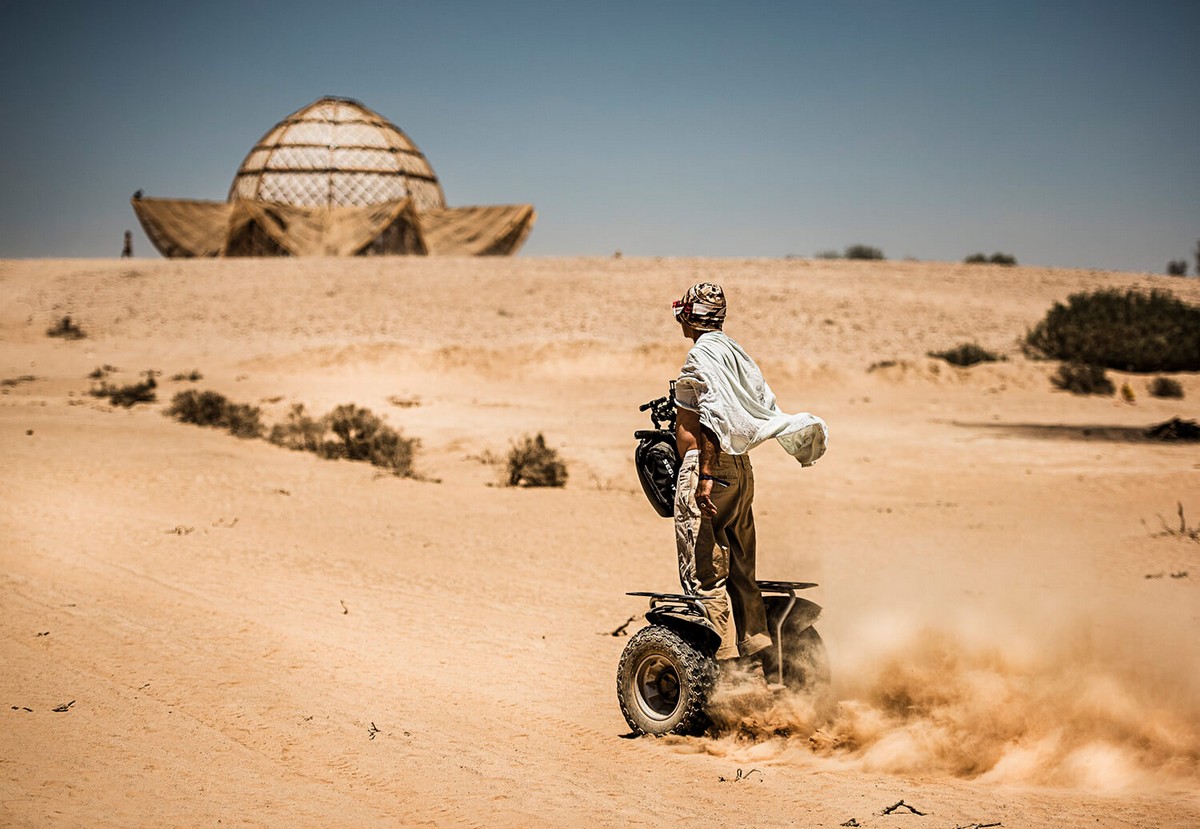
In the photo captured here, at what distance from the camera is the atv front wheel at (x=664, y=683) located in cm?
479

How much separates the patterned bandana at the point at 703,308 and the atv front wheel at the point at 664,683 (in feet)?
4.76

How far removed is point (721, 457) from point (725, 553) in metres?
0.45

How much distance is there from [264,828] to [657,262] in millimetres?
31602

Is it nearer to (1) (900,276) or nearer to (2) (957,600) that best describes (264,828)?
(2) (957,600)

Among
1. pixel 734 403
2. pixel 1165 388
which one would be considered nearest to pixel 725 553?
pixel 734 403

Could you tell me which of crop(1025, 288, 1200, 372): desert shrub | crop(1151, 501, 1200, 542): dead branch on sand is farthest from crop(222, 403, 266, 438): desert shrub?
crop(1025, 288, 1200, 372): desert shrub

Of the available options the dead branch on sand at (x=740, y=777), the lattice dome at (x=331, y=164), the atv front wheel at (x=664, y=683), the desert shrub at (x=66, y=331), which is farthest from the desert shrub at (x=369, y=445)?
the lattice dome at (x=331, y=164)

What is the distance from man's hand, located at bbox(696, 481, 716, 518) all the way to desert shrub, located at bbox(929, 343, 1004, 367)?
21.5m

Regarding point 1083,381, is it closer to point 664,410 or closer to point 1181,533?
point 1181,533

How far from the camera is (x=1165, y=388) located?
72.1ft

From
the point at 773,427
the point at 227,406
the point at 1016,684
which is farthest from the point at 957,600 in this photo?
the point at 227,406

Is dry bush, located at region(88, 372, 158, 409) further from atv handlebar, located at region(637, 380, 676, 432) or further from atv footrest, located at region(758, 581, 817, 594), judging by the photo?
atv footrest, located at region(758, 581, 817, 594)

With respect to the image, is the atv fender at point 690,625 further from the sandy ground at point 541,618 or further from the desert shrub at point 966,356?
the desert shrub at point 966,356

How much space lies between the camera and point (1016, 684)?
499 centimetres
